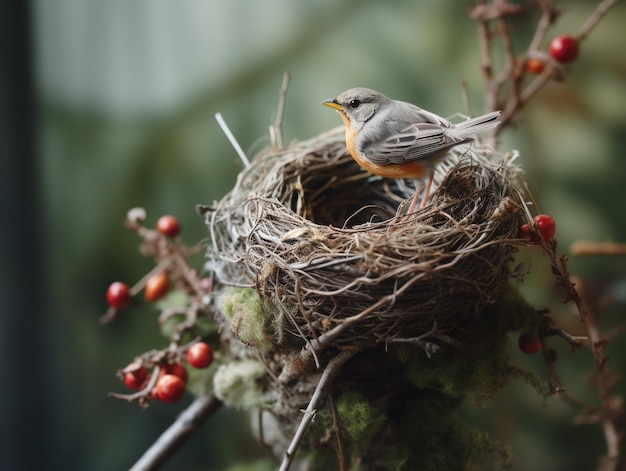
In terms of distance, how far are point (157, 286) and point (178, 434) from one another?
0.33 meters

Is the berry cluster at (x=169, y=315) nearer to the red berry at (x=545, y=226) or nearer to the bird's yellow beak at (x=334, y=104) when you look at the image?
the bird's yellow beak at (x=334, y=104)

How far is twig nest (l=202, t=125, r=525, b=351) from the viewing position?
2.94 feet

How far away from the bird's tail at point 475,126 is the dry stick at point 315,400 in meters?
0.42

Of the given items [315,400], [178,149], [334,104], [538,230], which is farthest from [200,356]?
[178,149]

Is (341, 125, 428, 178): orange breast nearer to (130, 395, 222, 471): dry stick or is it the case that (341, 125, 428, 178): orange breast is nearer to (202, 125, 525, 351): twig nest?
(202, 125, 525, 351): twig nest

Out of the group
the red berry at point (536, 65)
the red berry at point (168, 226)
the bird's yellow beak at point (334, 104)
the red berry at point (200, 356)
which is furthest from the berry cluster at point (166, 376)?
the red berry at point (536, 65)

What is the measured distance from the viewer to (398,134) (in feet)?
3.52

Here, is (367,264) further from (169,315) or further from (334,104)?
(169,315)

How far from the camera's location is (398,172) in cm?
108

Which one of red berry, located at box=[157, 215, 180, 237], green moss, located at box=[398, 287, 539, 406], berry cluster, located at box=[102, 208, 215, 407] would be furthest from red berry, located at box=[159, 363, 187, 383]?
green moss, located at box=[398, 287, 539, 406]

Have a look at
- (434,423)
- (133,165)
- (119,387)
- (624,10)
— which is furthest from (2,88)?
(624,10)

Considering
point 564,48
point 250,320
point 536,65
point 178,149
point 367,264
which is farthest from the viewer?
point 178,149

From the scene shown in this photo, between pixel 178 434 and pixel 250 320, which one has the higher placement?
pixel 250 320

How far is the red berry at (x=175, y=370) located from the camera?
1.18 m
